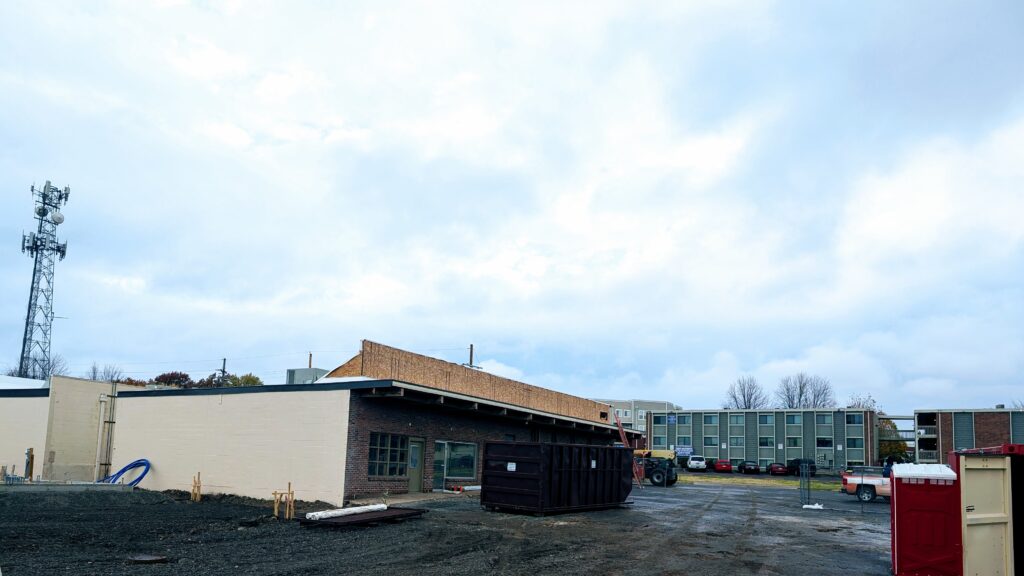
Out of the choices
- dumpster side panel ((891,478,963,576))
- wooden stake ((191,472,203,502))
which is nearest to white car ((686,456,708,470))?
wooden stake ((191,472,203,502))

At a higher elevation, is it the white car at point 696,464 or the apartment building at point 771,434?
the apartment building at point 771,434

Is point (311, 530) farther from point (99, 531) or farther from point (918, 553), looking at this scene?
point (918, 553)

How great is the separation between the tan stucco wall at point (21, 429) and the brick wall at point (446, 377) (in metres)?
13.5

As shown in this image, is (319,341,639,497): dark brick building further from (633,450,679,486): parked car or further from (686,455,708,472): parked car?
(686,455,708,472): parked car

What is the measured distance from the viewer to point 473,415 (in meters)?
29.6

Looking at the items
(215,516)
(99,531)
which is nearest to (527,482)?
(215,516)

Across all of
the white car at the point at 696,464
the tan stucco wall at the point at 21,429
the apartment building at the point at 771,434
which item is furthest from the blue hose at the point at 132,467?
the apartment building at the point at 771,434

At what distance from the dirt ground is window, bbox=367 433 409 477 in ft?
7.57

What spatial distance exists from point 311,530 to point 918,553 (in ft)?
39.9

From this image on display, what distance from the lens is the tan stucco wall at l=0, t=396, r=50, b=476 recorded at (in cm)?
3109

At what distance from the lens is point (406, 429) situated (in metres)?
25.7

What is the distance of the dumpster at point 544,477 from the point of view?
2111 centimetres

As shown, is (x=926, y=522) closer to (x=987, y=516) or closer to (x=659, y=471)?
(x=987, y=516)

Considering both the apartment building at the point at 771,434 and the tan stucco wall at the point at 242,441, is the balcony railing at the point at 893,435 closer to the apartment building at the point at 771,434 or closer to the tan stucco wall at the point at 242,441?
the apartment building at the point at 771,434
